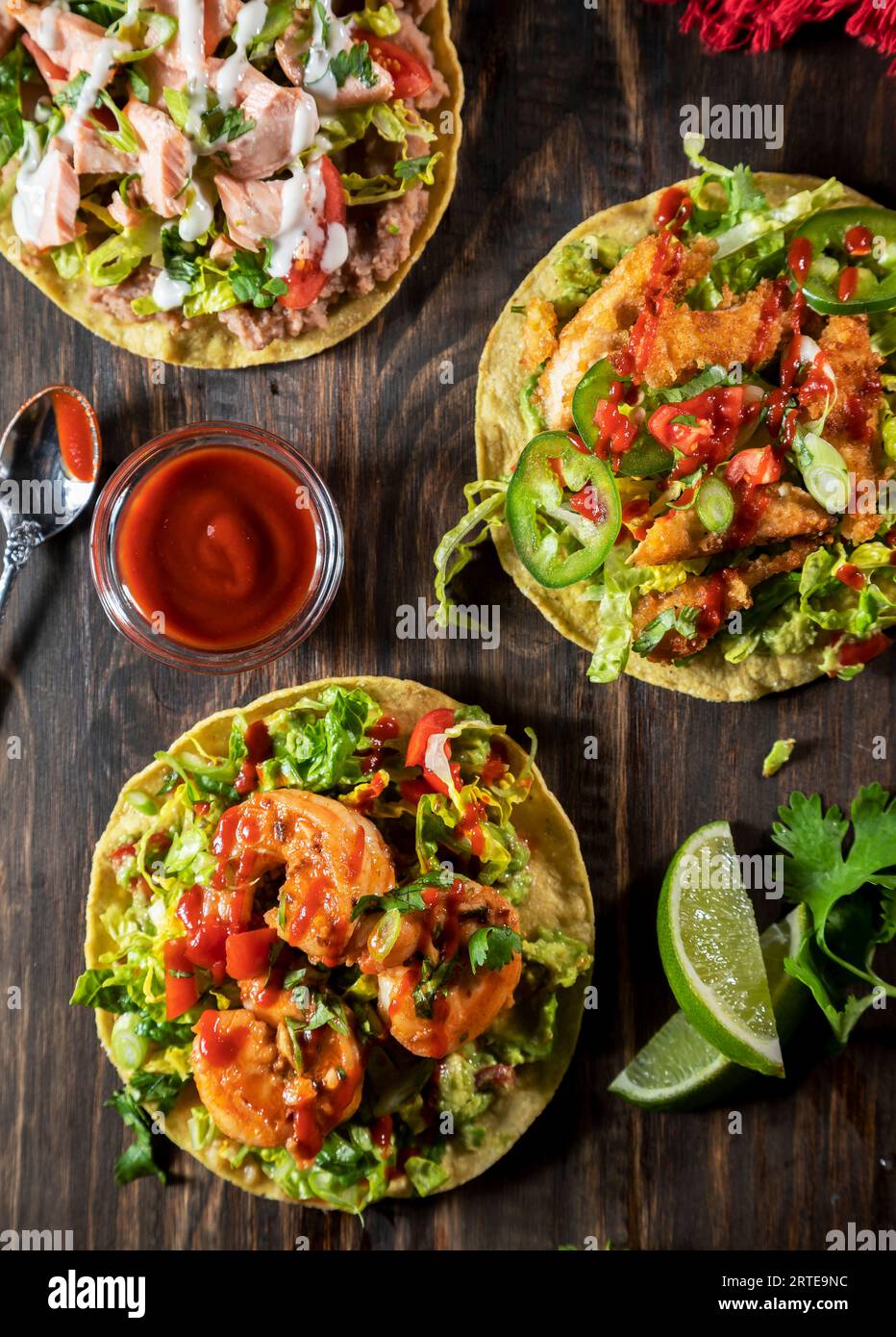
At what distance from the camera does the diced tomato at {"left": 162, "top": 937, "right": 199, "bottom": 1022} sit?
3.01m

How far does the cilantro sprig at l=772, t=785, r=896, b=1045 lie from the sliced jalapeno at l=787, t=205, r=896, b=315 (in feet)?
5.06

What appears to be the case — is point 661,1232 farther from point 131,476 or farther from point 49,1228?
point 131,476

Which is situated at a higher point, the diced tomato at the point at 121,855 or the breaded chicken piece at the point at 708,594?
the breaded chicken piece at the point at 708,594

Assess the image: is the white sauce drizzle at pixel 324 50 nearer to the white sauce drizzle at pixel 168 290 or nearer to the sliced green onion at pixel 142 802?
the white sauce drizzle at pixel 168 290

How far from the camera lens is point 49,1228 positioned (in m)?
3.49

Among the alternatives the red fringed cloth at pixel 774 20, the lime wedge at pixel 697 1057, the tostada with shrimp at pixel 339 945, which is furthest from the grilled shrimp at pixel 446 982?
the red fringed cloth at pixel 774 20

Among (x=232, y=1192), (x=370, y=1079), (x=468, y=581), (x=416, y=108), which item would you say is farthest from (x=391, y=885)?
(x=416, y=108)

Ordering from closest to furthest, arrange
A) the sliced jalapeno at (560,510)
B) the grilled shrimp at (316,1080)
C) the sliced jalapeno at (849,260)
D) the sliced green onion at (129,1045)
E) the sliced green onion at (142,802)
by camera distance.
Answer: the grilled shrimp at (316,1080) < the sliced jalapeno at (560,510) < the sliced jalapeno at (849,260) < the sliced green onion at (129,1045) < the sliced green onion at (142,802)

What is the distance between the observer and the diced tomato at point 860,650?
11.0 feet

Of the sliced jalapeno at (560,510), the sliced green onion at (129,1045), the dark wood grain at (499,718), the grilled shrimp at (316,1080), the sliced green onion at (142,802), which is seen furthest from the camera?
the dark wood grain at (499,718)

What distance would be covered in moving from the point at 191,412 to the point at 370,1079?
7.33ft

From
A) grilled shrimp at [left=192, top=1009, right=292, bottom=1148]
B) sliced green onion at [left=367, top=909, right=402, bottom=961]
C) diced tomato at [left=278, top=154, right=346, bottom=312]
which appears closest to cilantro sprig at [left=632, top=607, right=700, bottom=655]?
sliced green onion at [left=367, top=909, right=402, bottom=961]

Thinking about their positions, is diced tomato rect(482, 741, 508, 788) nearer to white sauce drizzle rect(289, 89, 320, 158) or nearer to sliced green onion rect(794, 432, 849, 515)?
sliced green onion rect(794, 432, 849, 515)

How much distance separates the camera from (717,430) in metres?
3.04
